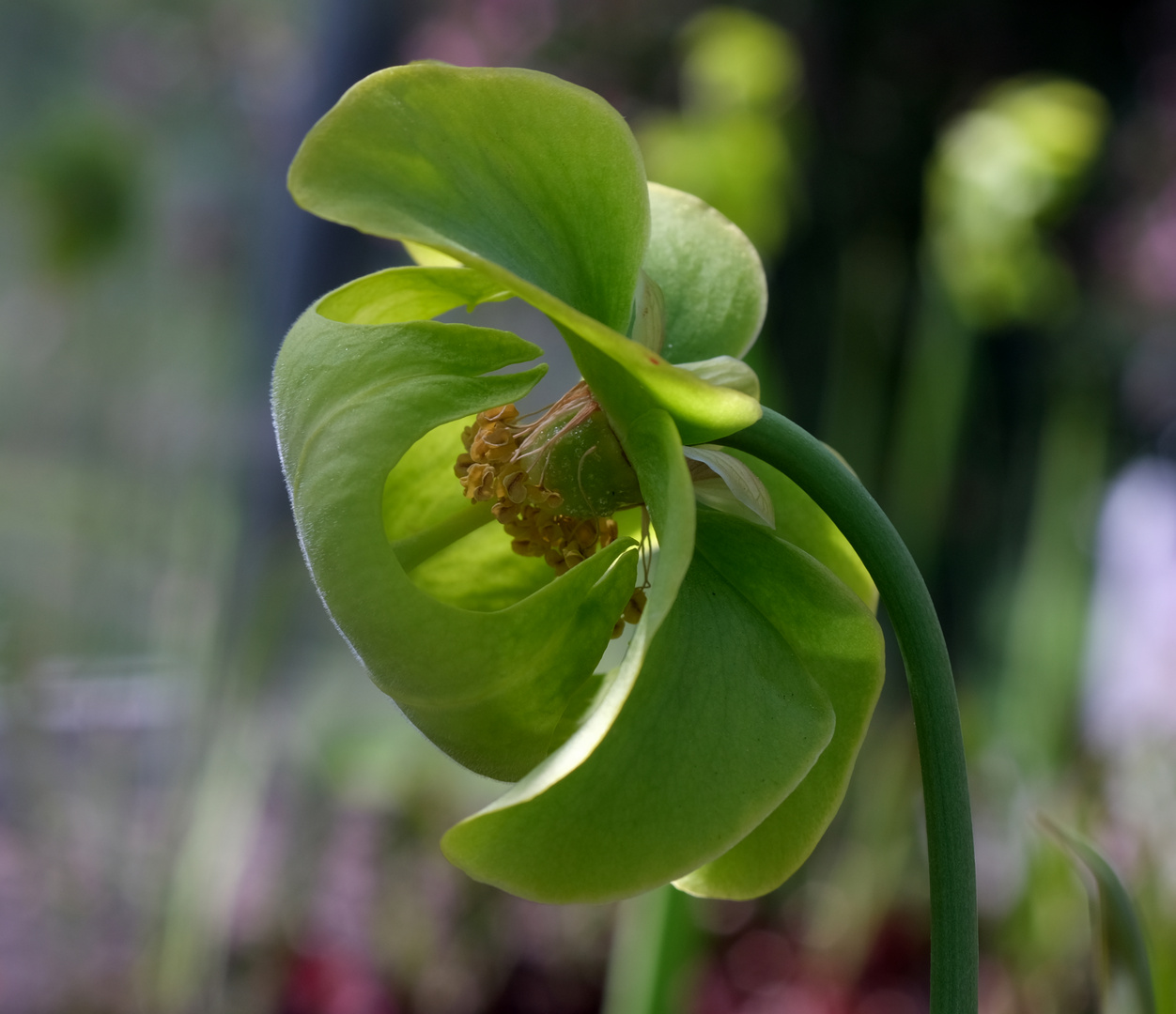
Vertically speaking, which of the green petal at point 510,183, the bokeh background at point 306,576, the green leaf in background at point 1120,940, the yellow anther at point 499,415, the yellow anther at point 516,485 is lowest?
the bokeh background at point 306,576

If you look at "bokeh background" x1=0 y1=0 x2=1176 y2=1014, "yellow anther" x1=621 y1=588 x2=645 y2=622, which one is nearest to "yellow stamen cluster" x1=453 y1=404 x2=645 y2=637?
"yellow anther" x1=621 y1=588 x2=645 y2=622

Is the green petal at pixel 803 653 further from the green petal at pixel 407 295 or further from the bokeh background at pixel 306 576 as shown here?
the bokeh background at pixel 306 576

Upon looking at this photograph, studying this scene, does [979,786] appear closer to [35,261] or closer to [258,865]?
[258,865]

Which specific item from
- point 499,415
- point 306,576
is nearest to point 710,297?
point 499,415

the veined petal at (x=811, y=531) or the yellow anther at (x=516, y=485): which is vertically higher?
the yellow anther at (x=516, y=485)

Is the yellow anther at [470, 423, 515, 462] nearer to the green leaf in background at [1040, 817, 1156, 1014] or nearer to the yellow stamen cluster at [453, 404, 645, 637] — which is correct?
the yellow stamen cluster at [453, 404, 645, 637]

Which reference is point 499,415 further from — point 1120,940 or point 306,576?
point 306,576

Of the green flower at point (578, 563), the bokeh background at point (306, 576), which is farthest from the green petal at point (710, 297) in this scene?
the bokeh background at point (306, 576)

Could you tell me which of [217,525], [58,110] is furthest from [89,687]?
[58,110]
